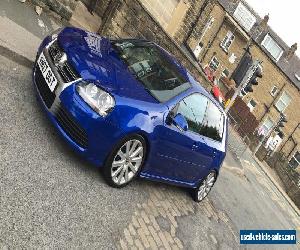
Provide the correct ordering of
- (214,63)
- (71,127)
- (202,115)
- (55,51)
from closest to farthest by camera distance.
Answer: (71,127)
(55,51)
(202,115)
(214,63)

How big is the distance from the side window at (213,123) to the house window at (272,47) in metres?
33.6

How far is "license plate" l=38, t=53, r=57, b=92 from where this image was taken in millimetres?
5375

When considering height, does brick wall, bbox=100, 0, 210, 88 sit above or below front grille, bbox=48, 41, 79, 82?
above

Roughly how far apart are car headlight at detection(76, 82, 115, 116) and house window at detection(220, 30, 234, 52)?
34509 mm

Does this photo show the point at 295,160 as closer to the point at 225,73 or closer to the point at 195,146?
the point at 225,73

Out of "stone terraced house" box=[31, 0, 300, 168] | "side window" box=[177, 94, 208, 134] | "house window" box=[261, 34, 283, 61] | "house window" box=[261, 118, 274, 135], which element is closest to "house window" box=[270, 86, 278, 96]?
"stone terraced house" box=[31, 0, 300, 168]

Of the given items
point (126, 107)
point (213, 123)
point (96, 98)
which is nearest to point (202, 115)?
point (213, 123)

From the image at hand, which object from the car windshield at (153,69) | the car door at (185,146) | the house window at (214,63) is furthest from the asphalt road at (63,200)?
the house window at (214,63)

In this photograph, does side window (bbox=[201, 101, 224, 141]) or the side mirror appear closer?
the side mirror

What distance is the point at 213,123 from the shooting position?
289 inches

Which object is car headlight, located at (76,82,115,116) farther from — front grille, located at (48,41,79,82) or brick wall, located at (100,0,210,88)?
brick wall, located at (100,0,210,88)

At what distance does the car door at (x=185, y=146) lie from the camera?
602cm

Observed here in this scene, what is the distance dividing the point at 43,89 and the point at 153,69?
69.9 inches

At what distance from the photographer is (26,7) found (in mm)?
8727
